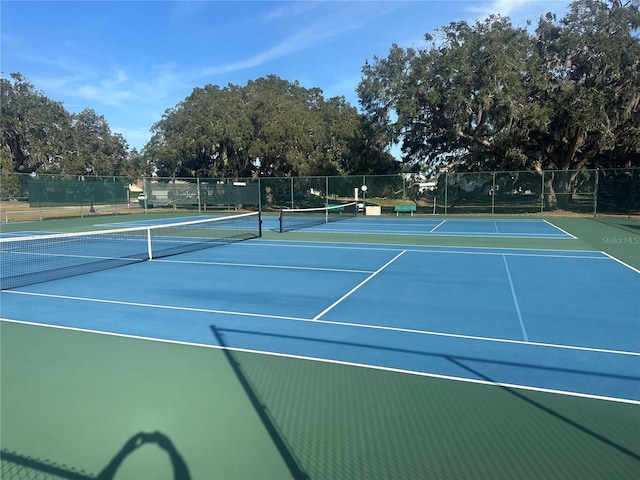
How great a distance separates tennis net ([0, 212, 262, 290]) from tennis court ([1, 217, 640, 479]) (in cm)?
102

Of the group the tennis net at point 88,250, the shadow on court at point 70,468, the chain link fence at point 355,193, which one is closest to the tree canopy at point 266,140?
the chain link fence at point 355,193

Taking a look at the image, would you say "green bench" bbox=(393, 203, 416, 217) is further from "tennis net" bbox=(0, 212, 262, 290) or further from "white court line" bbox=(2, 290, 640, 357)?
"white court line" bbox=(2, 290, 640, 357)

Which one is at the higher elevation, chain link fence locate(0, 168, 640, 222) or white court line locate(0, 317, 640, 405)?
chain link fence locate(0, 168, 640, 222)

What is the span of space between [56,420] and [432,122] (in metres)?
32.8

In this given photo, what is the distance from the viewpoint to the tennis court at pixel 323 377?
331cm

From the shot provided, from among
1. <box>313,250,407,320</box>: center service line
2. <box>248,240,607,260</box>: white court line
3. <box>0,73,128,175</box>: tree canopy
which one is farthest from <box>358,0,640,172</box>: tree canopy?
<box>0,73,128,175</box>: tree canopy

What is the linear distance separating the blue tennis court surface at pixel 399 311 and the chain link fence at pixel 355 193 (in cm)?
1530

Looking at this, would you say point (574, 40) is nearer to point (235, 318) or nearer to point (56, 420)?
point (235, 318)

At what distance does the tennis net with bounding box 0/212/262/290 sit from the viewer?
34.6ft

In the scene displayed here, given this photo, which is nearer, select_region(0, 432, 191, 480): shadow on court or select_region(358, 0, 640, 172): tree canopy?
select_region(0, 432, 191, 480): shadow on court

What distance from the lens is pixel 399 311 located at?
23.6 feet

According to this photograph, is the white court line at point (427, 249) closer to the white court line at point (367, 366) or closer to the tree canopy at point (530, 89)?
the white court line at point (367, 366)

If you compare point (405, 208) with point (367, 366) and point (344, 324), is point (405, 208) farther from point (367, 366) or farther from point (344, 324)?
point (367, 366)

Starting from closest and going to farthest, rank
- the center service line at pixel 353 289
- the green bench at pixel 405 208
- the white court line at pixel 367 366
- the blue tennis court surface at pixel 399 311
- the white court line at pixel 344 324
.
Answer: the white court line at pixel 367 366
the blue tennis court surface at pixel 399 311
the white court line at pixel 344 324
the center service line at pixel 353 289
the green bench at pixel 405 208
